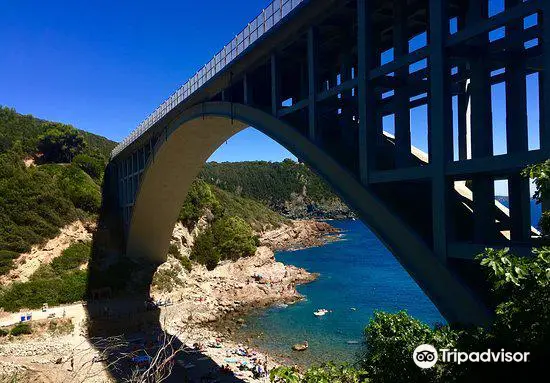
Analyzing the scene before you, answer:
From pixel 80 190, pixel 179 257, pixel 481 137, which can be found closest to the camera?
pixel 481 137

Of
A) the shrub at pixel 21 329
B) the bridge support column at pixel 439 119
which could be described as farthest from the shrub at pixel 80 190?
the bridge support column at pixel 439 119

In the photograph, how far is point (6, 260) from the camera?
88.7ft

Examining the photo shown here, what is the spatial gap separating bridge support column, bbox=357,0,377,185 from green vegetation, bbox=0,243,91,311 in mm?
25864

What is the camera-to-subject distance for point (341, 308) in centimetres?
3262

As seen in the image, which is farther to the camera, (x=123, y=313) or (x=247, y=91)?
(x=123, y=313)

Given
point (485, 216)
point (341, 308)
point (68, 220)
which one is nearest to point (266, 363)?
point (341, 308)

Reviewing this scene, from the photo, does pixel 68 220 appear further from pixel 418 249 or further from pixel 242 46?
pixel 418 249

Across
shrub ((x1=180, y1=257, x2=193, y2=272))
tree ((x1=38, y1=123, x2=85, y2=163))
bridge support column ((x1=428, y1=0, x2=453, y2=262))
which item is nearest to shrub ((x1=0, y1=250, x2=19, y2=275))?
shrub ((x1=180, y1=257, x2=193, y2=272))

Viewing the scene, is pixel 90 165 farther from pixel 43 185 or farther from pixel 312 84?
pixel 312 84

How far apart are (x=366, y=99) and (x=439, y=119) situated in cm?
206

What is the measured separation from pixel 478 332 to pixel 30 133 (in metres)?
56.6

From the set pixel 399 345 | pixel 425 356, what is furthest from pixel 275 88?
pixel 425 356

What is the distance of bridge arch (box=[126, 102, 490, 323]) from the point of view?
6.83 meters

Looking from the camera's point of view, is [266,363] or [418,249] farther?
[266,363]
